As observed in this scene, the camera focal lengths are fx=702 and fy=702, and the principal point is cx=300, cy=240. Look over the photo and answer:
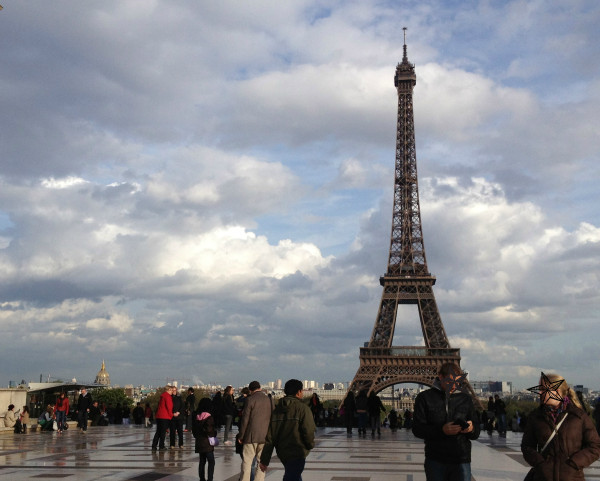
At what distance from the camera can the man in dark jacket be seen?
6.73 m

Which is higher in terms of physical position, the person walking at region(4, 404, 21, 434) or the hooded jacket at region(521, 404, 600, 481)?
the hooded jacket at region(521, 404, 600, 481)

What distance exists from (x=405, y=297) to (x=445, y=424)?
245 feet

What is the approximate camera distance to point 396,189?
8769 cm

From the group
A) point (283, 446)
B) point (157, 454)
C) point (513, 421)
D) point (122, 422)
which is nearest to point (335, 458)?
point (157, 454)

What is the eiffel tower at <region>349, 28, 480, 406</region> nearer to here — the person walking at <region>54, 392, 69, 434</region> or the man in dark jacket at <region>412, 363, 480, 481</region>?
the person walking at <region>54, 392, 69, 434</region>

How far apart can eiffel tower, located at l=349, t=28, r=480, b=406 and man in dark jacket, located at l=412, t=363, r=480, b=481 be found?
204ft

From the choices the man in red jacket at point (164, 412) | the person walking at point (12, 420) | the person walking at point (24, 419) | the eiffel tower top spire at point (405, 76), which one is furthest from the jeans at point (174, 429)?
the eiffel tower top spire at point (405, 76)

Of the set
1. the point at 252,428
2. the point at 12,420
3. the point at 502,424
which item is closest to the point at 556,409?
the point at 252,428

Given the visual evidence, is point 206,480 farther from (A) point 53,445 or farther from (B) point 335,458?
(A) point 53,445

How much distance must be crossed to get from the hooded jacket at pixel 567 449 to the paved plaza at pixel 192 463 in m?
6.43

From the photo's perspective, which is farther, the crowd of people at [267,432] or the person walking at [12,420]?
the person walking at [12,420]

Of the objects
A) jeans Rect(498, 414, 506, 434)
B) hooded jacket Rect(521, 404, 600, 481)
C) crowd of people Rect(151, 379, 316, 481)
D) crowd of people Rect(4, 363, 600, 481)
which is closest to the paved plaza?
crowd of people Rect(151, 379, 316, 481)

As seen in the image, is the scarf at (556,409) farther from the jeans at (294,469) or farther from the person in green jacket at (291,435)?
the jeans at (294,469)

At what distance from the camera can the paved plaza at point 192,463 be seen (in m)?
12.5
